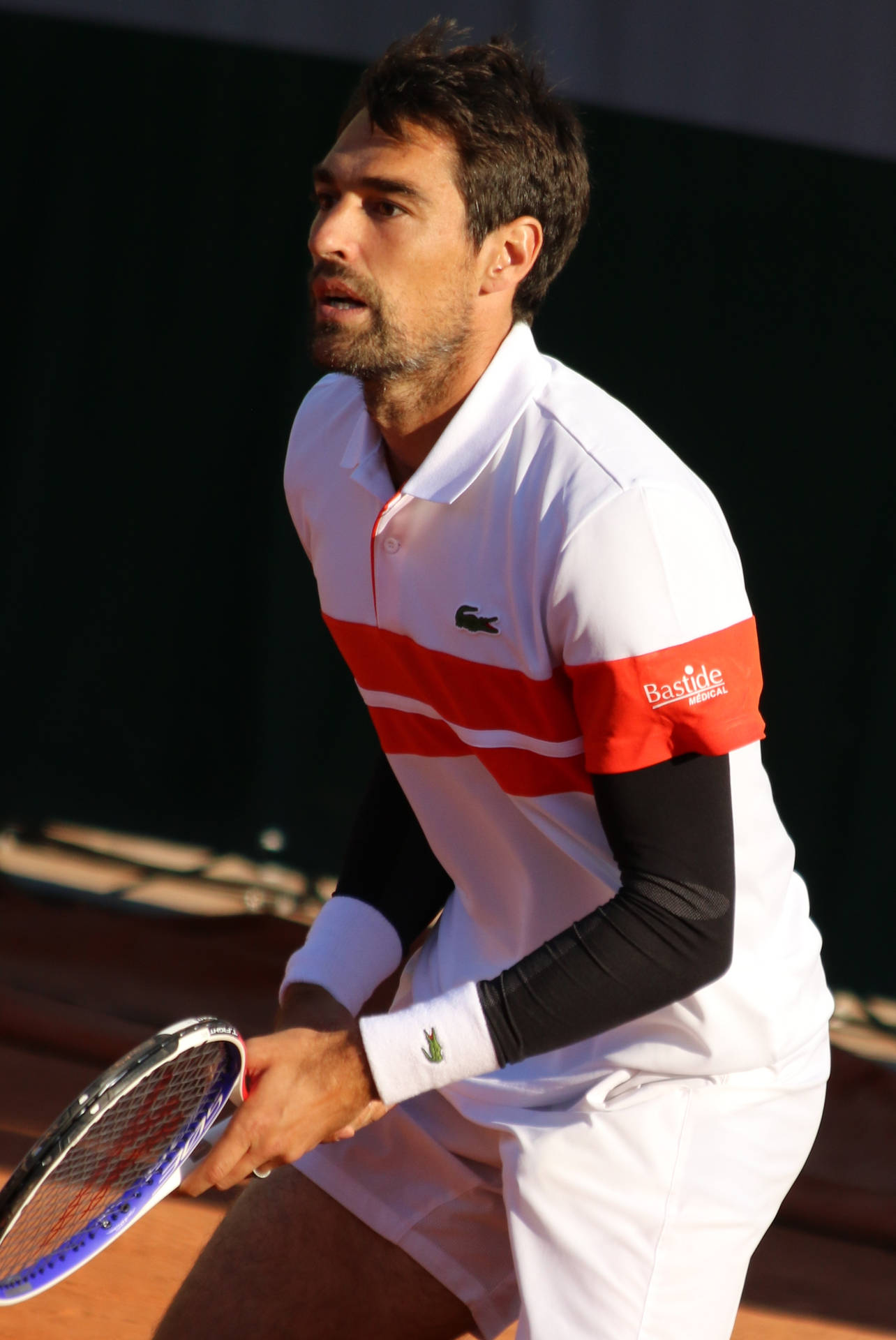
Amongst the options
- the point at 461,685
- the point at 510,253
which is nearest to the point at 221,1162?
the point at 461,685

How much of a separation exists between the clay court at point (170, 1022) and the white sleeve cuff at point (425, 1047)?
1.25m

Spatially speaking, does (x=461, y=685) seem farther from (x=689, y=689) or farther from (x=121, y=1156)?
(x=121, y=1156)

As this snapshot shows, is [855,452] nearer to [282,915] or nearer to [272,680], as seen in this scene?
[272,680]

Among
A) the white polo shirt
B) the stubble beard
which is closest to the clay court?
the white polo shirt

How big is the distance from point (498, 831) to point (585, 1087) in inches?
10.9

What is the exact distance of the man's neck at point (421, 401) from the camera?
162 centimetres

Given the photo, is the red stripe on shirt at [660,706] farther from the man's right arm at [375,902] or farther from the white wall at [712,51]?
the white wall at [712,51]

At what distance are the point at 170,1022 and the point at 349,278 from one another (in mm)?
2343

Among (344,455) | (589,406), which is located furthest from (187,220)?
(589,406)

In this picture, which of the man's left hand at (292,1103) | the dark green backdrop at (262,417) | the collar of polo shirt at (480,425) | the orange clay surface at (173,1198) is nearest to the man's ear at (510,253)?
the collar of polo shirt at (480,425)

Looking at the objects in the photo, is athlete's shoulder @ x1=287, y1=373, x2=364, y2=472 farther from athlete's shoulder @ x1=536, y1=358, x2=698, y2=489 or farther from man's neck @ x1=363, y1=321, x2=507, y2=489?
athlete's shoulder @ x1=536, y1=358, x2=698, y2=489

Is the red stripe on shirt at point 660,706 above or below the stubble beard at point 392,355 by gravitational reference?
below

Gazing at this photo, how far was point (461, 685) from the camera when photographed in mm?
1514

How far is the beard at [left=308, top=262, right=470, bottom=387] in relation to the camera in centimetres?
159
